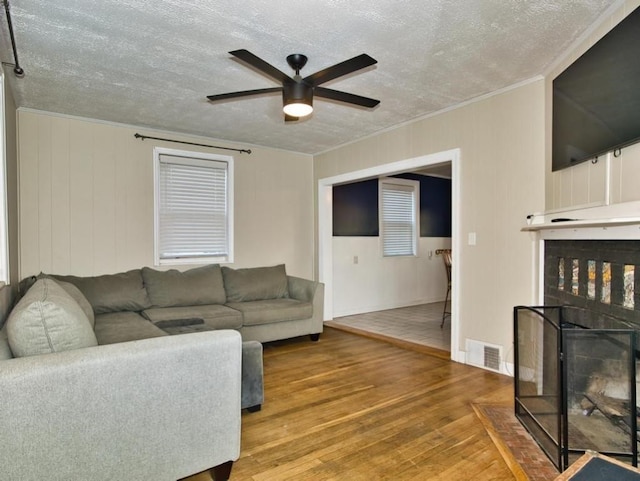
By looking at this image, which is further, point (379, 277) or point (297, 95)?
point (379, 277)

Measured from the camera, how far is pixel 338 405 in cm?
279

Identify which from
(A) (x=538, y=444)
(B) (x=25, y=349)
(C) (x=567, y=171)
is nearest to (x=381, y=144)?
(C) (x=567, y=171)

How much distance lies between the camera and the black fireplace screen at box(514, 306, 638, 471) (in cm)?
184

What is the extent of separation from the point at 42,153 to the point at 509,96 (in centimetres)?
454

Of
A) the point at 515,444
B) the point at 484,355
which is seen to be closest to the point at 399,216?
the point at 484,355

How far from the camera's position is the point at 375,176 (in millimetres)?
4805

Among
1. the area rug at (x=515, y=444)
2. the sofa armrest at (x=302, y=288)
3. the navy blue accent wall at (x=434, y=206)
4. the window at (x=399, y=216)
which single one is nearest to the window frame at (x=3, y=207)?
the sofa armrest at (x=302, y=288)

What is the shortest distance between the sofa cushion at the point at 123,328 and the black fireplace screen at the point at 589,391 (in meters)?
2.54

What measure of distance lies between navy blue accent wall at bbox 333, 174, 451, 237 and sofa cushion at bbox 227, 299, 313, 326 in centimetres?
178

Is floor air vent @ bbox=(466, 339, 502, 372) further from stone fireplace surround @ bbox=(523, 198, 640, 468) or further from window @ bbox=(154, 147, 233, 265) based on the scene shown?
window @ bbox=(154, 147, 233, 265)

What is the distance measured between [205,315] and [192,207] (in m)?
1.57

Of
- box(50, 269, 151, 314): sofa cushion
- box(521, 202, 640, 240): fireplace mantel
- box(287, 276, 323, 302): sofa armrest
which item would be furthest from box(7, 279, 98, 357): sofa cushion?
box(287, 276, 323, 302): sofa armrest

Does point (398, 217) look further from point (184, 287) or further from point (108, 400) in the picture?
point (108, 400)

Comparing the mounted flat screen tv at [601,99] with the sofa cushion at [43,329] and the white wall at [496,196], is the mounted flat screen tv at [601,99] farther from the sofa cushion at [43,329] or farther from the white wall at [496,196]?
the sofa cushion at [43,329]
